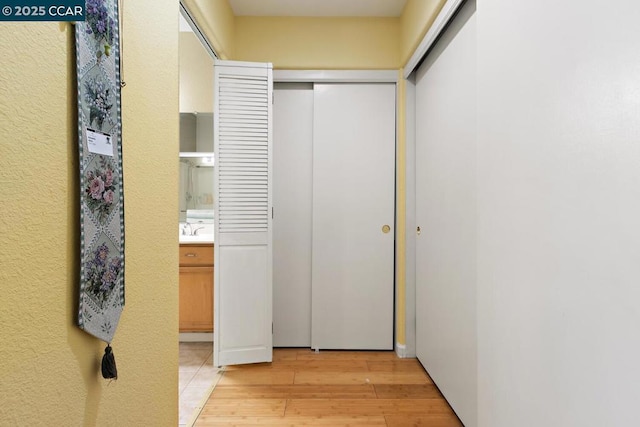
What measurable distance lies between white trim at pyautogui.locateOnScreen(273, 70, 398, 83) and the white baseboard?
7.30 ft

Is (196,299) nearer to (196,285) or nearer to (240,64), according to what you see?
(196,285)

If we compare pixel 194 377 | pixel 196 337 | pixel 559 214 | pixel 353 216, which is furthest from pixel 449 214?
pixel 196 337

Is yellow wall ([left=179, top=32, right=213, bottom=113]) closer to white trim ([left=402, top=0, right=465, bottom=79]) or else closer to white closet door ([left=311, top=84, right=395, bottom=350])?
white closet door ([left=311, top=84, right=395, bottom=350])

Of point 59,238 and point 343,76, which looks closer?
point 59,238

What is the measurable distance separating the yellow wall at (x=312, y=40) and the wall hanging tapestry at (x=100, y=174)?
1.87 metres

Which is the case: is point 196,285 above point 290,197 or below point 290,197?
below

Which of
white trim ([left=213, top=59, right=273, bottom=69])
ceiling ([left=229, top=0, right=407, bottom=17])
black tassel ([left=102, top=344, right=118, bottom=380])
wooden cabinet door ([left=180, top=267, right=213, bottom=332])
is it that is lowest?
wooden cabinet door ([left=180, top=267, right=213, bottom=332])

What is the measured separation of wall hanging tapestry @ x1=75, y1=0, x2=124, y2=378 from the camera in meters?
0.92

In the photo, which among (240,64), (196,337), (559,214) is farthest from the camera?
(196,337)

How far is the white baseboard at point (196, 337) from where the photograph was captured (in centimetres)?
302

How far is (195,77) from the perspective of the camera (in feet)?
9.98

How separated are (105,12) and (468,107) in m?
1.61

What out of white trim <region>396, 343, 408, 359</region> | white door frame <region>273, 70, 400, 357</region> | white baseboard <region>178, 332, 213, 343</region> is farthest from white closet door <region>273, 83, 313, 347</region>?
white trim <region>396, 343, 408, 359</region>

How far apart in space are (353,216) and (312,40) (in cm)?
144
